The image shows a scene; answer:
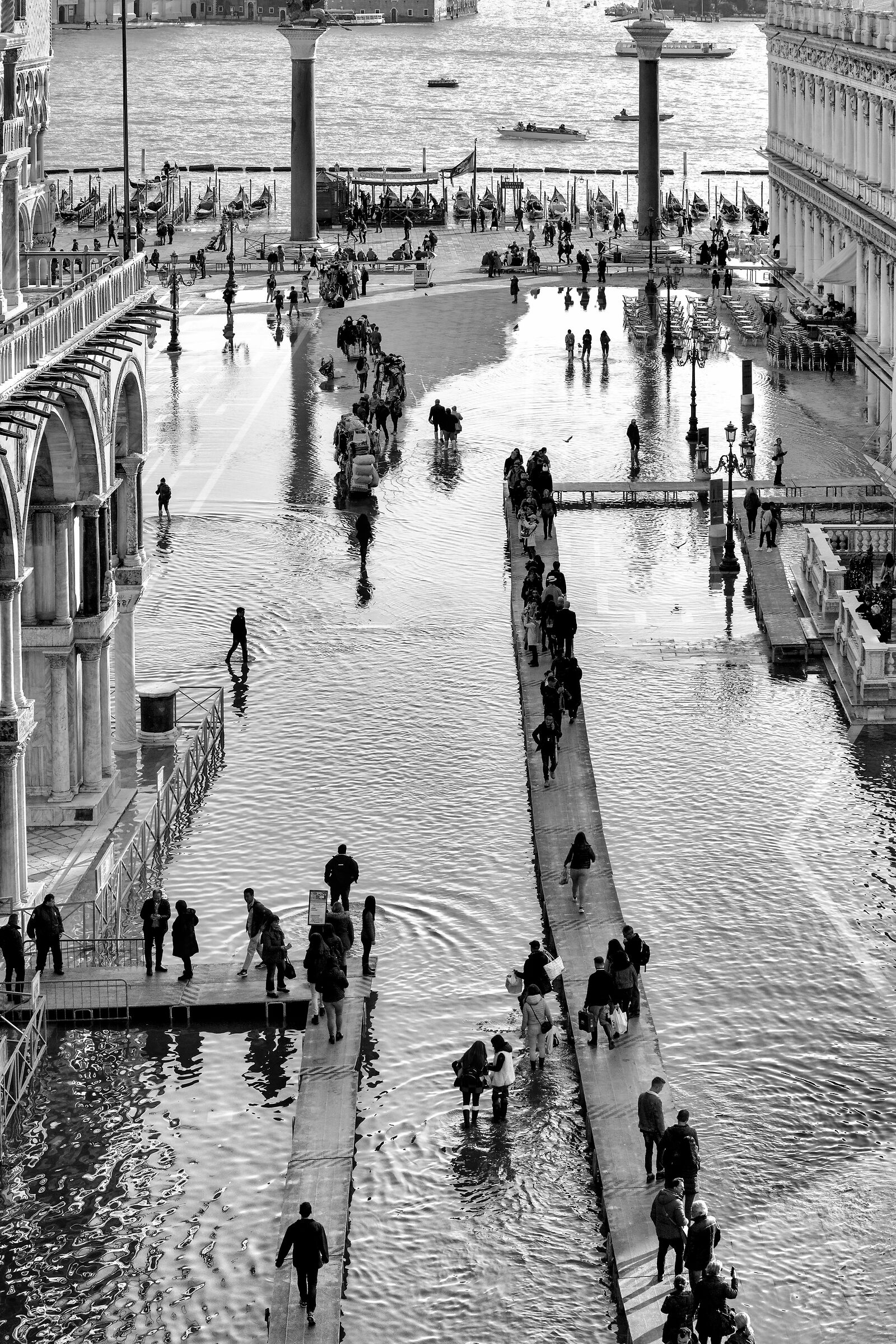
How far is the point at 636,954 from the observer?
36.0 meters

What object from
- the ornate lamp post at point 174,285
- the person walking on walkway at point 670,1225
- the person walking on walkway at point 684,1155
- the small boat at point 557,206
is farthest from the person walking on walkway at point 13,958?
the small boat at point 557,206

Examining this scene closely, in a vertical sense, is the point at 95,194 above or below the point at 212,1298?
above

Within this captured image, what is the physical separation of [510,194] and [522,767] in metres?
130

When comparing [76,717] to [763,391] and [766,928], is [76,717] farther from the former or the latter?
[763,391]

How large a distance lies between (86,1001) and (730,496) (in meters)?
33.9

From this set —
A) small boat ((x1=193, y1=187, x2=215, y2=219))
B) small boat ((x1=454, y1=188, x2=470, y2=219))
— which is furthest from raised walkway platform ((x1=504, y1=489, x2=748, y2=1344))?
small boat ((x1=193, y1=187, x2=215, y2=219))

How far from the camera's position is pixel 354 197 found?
148125 millimetres

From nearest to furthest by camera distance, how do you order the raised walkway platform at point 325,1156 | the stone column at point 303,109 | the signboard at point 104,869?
1. the raised walkway platform at point 325,1156
2. the signboard at point 104,869
3. the stone column at point 303,109

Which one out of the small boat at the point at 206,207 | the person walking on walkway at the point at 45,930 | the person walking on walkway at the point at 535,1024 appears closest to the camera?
the person walking on walkway at the point at 535,1024

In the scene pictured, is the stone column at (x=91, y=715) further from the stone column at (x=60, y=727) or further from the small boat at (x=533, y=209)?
the small boat at (x=533, y=209)

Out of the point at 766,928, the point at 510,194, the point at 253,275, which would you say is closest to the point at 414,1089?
the point at 766,928

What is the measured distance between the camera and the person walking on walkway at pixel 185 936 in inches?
1410

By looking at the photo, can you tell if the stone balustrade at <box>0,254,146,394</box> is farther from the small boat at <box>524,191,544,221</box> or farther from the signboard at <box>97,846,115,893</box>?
the small boat at <box>524,191,544,221</box>

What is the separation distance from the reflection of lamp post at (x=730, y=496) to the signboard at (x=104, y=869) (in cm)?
2370
